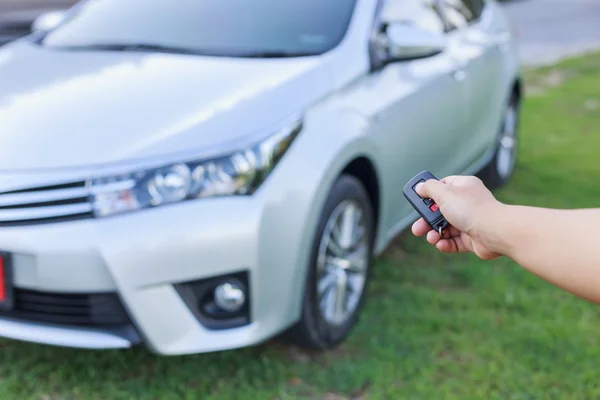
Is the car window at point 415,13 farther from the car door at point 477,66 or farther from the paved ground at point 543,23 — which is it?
the paved ground at point 543,23

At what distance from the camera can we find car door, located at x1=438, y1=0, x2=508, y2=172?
4.20 meters

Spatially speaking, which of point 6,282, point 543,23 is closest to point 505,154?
point 6,282

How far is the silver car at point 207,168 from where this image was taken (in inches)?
98.8

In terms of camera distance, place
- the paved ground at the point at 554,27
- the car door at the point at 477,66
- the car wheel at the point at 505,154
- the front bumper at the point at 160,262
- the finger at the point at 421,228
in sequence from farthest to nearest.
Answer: the paved ground at the point at 554,27
the car wheel at the point at 505,154
the car door at the point at 477,66
the front bumper at the point at 160,262
the finger at the point at 421,228

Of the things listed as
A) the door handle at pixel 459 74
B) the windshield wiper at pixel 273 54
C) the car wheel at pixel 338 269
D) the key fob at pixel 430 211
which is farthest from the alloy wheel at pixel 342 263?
the key fob at pixel 430 211

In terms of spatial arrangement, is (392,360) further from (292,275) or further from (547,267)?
(547,267)

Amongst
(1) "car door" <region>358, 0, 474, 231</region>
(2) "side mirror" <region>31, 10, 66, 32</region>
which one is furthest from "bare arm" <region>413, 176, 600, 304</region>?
(2) "side mirror" <region>31, 10, 66, 32</region>

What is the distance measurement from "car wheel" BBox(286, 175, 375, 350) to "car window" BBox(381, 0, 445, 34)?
894 mm

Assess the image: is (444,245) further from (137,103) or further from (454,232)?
(137,103)

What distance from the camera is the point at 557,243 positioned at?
1344 millimetres

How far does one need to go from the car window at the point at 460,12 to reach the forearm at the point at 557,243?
9.62 ft

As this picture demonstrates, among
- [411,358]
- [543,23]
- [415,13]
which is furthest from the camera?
[543,23]

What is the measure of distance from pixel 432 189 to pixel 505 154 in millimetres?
3780

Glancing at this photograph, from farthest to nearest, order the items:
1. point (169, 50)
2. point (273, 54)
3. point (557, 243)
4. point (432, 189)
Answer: point (169, 50) → point (273, 54) → point (432, 189) → point (557, 243)
